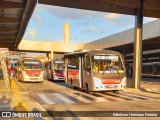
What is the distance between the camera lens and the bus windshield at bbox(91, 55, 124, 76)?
20239mm

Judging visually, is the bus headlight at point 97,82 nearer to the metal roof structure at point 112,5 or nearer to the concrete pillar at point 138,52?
the concrete pillar at point 138,52

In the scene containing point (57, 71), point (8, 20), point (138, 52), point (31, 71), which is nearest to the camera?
point (138, 52)

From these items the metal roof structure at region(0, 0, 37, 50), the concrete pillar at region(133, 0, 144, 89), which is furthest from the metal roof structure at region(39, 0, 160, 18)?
the metal roof structure at region(0, 0, 37, 50)

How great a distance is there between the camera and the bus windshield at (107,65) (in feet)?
66.4

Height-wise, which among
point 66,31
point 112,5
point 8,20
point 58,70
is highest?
point 66,31

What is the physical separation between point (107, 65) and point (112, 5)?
22.3ft

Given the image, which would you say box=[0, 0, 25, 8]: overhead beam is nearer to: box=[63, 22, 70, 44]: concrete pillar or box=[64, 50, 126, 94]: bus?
box=[64, 50, 126, 94]: bus

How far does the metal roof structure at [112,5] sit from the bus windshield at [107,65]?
5205 mm

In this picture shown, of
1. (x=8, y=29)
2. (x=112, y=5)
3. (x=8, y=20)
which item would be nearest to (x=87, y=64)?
(x=112, y=5)

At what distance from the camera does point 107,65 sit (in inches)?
805

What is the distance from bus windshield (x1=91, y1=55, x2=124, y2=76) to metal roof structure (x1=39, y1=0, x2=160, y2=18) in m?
5.20

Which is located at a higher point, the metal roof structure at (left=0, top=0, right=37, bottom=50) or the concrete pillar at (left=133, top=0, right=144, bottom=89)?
the metal roof structure at (left=0, top=0, right=37, bottom=50)

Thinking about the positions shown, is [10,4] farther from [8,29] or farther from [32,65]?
[32,65]

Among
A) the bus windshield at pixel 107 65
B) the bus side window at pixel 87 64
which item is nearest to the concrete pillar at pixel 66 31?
the bus side window at pixel 87 64
